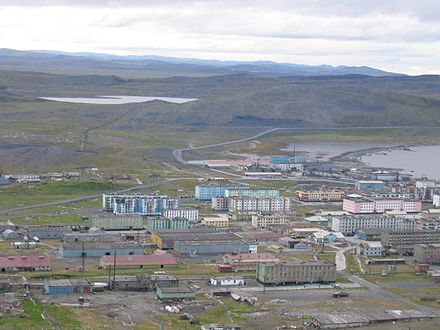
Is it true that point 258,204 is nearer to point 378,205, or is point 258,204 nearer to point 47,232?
point 378,205

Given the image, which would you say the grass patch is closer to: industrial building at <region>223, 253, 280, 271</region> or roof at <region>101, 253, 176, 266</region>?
roof at <region>101, 253, 176, 266</region>

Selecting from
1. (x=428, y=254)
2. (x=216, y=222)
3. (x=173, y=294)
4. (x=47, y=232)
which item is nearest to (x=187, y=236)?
(x=216, y=222)

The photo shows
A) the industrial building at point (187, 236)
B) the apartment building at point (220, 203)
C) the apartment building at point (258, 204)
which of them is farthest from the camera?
the apartment building at point (220, 203)


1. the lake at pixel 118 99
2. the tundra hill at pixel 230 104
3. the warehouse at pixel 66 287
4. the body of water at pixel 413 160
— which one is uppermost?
the tundra hill at pixel 230 104

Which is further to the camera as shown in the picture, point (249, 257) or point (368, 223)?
point (368, 223)

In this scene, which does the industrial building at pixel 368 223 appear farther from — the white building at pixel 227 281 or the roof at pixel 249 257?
the white building at pixel 227 281

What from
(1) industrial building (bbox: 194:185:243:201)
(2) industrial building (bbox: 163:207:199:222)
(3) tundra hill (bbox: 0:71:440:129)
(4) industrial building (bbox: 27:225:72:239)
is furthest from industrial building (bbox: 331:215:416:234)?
(3) tundra hill (bbox: 0:71:440:129)

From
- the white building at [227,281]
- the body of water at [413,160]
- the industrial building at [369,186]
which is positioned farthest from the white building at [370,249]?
the body of water at [413,160]
